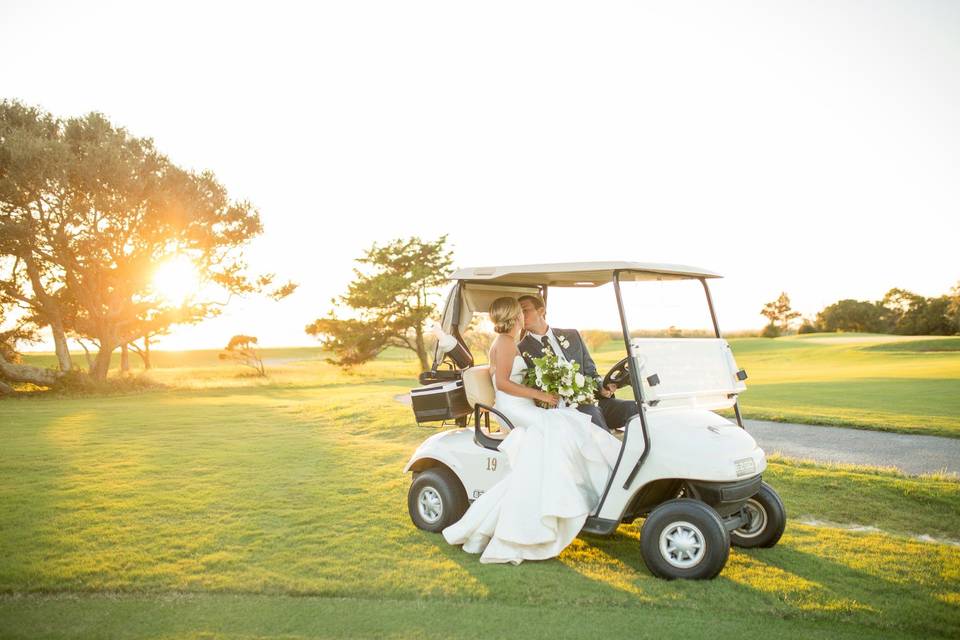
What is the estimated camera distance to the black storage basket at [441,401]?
6.39m

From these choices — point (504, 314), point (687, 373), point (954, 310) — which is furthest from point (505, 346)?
point (954, 310)

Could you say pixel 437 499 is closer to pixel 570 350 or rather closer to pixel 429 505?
pixel 429 505

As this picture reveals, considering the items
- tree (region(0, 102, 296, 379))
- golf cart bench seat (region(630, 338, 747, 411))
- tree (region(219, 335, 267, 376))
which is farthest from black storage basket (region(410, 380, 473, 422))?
tree (region(219, 335, 267, 376))

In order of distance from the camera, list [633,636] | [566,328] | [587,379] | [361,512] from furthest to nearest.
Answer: [361,512] → [566,328] → [587,379] → [633,636]

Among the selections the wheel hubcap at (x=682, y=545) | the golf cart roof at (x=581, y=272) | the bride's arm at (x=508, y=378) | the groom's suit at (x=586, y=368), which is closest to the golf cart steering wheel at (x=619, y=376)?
the groom's suit at (x=586, y=368)

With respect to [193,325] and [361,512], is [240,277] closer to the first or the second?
[193,325]

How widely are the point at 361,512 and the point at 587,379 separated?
3.29 meters

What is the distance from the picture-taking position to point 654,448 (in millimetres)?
4984

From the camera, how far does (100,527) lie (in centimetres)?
679

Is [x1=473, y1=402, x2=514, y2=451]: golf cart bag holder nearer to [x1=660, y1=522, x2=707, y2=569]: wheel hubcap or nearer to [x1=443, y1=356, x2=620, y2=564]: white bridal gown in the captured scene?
[x1=443, y1=356, x2=620, y2=564]: white bridal gown

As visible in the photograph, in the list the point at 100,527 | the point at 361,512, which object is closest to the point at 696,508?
the point at 361,512

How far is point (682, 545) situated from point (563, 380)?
164cm

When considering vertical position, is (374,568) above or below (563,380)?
below

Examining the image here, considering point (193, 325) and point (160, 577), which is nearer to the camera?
point (160, 577)
